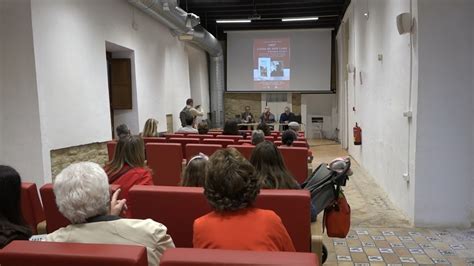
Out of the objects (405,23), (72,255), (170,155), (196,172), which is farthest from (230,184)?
(405,23)

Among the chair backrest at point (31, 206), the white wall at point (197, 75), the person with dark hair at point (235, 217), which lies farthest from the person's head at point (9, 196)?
the white wall at point (197, 75)

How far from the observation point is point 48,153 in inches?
171

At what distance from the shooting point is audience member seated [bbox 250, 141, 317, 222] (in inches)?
80.6

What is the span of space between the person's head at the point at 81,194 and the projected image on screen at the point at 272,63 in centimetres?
1145

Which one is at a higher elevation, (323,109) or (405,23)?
(405,23)

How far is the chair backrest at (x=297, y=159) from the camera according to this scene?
349 cm

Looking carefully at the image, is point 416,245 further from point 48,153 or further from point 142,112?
point 142,112

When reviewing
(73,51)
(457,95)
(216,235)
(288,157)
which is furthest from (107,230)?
(73,51)

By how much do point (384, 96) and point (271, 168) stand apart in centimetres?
347

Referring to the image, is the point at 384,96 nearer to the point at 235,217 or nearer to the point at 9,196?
the point at 235,217

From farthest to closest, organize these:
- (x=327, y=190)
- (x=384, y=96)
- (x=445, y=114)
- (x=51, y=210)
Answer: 1. (x=384, y=96)
2. (x=445, y=114)
3. (x=327, y=190)
4. (x=51, y=210)

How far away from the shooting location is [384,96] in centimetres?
496

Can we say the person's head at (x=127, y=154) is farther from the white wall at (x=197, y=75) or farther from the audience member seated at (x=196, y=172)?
the white wall at (x=197, y=75)

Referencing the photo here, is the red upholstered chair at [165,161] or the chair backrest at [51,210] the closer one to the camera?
the chair backrest at [51,210]
